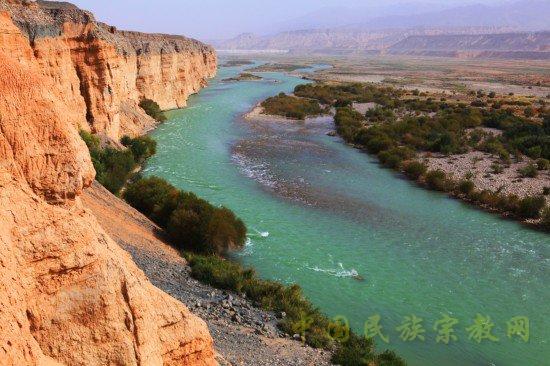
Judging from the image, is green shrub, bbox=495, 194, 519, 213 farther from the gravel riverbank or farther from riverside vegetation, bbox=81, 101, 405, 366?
the gravel riverbank

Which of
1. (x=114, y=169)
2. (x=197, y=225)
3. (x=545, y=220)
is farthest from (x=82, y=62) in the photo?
(x=545, y=220)

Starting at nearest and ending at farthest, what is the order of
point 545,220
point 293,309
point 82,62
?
point 293,309 < point 545,220 < point 82,62

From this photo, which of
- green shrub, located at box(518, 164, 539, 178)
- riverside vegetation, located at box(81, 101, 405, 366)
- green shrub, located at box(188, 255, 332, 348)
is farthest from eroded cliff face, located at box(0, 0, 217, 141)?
green shrub, located at box(518, 164, 539, 178)

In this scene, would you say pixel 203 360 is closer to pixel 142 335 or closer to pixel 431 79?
pixel 142 335

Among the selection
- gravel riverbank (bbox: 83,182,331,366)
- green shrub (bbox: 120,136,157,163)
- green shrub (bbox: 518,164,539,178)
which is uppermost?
green shrub (bbox: 120,136,157,163)

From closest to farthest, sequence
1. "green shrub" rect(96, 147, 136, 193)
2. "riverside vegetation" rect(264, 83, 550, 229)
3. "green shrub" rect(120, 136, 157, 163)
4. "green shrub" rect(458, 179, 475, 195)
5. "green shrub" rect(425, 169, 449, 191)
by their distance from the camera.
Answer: "green shrub" rect(96, 147, 136, 193) < "riverside vegetation" rect(264, 83, 550, 229) < "green shrub" rect(458, 179, 475, 195) < "green shrub" rect(425, 169, 449, 191) < "green shrub" rect(120, 136, 157, 163)

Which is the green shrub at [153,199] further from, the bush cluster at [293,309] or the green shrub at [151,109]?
the green shrub at [151,109]

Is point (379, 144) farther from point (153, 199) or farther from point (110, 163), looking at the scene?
point (153, 199)
